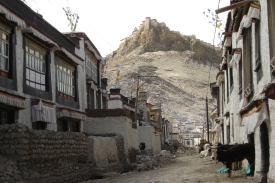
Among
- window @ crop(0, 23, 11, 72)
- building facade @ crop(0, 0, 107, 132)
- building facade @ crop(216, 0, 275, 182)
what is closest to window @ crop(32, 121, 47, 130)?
building facade @ crop(0, 0, 107, 132)

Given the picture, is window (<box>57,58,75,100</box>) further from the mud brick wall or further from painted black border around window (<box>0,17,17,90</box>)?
the mud brick wall

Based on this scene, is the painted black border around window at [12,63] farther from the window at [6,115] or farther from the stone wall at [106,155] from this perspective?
the stone wall at [106,155]

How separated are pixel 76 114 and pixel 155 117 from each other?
37.5m

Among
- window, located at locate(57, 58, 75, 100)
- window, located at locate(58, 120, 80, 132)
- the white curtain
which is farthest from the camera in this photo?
window, located at locate(58, 120, 80, 132)

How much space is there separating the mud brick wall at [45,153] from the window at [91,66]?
1115 centimetres

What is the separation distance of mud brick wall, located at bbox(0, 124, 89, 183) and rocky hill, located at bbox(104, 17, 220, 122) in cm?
6639

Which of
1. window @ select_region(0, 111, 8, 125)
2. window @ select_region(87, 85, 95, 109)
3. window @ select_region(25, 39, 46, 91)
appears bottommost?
window @ select_region(0, 111, 8, 125)

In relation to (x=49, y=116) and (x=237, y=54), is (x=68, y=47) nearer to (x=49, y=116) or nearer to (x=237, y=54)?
(x=49, y=116)

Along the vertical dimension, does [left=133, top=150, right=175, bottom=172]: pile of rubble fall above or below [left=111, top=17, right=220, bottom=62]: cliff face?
below

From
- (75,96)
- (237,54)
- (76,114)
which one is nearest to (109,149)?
(76,114)

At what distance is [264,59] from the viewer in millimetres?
10352

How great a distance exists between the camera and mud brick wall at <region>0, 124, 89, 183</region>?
36.2 ft

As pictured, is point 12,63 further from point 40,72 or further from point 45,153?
point 45,153

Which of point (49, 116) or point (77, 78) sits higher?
point (77, 78)
